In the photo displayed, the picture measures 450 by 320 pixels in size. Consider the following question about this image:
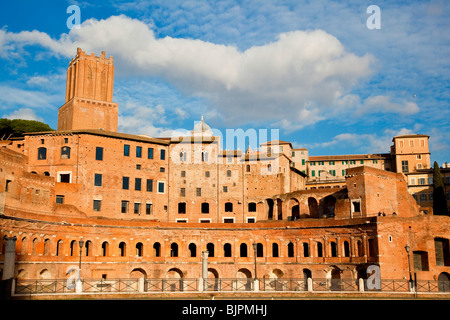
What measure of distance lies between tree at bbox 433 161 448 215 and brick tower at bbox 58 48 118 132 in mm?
44132

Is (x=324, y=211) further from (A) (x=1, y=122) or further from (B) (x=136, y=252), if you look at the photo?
(A) (x=1, y=122)

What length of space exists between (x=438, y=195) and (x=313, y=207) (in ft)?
57.7

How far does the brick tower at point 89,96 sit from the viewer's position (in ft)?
216

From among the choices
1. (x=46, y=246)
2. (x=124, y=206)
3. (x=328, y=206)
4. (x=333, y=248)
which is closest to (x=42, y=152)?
(x=124, y=206)

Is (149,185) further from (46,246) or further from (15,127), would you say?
(15,127)

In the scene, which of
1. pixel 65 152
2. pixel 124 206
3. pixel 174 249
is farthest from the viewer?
pixel 124 206

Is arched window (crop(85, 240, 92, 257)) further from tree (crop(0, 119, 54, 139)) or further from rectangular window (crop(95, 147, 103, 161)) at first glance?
tree (crop(0, 119, 54, 139))

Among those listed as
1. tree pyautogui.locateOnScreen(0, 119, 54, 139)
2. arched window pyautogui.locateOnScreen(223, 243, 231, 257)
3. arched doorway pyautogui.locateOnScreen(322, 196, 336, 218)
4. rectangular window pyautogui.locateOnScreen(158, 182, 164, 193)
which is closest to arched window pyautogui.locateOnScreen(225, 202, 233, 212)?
arched window pyautogui.locateOnScreen(223, 243, 231, 257)

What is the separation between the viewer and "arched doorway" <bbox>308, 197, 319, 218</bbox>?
65312 millimetres

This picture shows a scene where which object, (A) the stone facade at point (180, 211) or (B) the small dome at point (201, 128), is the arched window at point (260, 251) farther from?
A: (B) the small dome at point (201, 128)

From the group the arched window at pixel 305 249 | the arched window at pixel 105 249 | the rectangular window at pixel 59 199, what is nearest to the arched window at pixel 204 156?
the arched window at pixel 305 249

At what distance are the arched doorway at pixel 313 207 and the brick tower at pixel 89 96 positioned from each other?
27.6 m

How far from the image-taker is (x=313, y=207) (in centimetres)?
6569

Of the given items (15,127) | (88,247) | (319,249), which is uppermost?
(15,127)
